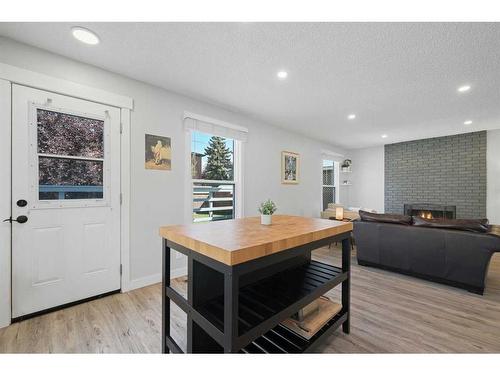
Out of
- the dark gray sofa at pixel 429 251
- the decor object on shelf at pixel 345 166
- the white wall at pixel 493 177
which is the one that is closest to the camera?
the dark gray sofa at pixel 429 251

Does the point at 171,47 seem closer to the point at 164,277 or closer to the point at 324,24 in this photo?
the point at 324,24

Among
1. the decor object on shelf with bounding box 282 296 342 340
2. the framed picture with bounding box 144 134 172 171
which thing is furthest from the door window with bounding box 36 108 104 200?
the decor object on shelf with bounding box 282 296 342 340

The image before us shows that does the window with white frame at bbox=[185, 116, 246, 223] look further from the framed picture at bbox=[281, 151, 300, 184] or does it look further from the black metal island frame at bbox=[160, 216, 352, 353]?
the black metal island frame at bbox=[160, 216, 352, 353]

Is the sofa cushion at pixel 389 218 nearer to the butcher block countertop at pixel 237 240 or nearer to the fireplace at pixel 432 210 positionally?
the butcher block countertop at pixel 237 240

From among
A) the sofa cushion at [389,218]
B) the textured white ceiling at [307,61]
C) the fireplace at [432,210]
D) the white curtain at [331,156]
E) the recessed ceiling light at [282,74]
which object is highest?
the recessed ceiling light at [282,74]

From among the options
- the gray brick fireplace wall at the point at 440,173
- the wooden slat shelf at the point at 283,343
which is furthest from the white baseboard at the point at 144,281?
the gray brick fireplace wall at the point at 440,173

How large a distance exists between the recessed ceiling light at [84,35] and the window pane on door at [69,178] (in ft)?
3.56

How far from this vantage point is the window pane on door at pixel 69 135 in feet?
6.58

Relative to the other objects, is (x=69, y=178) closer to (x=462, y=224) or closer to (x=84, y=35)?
(x=84, y=35)

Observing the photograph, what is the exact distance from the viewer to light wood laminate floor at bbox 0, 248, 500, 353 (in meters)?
1.58

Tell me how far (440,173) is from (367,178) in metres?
1.66

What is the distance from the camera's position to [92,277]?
2.24 meters
